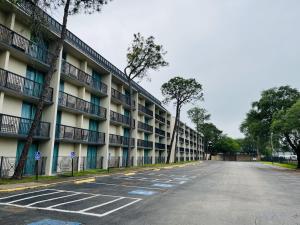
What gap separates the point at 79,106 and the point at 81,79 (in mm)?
2608

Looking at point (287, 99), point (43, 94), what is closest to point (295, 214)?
point (43, 94)

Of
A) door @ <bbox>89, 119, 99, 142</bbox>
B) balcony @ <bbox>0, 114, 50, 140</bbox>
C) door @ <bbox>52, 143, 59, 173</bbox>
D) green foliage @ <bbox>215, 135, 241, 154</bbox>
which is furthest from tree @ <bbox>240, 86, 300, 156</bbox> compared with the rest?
green foliage @ <bbox>215, 135, 241, 154</bbox>

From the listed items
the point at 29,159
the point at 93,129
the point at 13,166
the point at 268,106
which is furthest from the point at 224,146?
the point at 13,166

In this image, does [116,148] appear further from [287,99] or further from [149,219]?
[287,99]

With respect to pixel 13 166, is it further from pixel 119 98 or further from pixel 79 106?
pixel 119 98

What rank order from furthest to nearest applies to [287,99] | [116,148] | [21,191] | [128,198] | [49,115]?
[287,99]
[116,148]
[49,115]
[21,191]
[128,198]

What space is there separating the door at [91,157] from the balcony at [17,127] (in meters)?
8.31

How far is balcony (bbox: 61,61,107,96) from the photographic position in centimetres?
2212

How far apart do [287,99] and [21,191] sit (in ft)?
140

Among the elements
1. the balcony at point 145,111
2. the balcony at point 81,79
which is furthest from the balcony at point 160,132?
the balcony at point 81,79

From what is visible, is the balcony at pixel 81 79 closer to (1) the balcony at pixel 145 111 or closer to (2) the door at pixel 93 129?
(2) the door at pixel 93 129

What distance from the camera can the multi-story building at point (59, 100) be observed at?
16906 mm

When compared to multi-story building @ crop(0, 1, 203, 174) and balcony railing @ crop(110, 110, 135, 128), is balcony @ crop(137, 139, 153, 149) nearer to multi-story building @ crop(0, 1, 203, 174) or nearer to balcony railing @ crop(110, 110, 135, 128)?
multi-story building @ crop(0, 1, 203, 174)

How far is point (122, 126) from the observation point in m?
34.9
